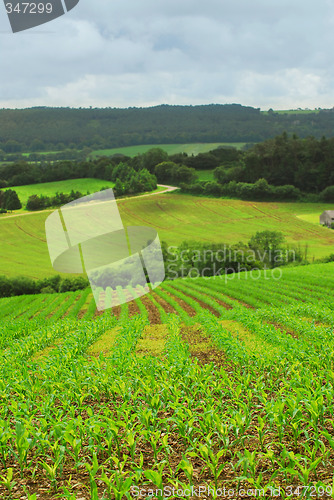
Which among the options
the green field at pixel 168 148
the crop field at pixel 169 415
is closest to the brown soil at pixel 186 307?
the crop field at pixel 169 415

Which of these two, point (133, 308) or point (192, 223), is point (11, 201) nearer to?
point (192, 223)

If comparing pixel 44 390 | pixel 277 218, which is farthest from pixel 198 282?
pixel 277 218

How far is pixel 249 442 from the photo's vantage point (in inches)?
196

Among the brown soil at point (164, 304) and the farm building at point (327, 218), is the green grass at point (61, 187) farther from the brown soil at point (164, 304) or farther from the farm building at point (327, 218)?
the brown soil at point (164, 304)

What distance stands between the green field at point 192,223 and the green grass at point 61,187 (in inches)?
564

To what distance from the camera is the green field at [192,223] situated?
71.7 m

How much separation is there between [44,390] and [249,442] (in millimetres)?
4498

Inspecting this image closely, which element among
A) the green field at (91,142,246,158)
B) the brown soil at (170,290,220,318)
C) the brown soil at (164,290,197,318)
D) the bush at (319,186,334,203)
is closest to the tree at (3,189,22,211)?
the green field at (91,142,246,158)

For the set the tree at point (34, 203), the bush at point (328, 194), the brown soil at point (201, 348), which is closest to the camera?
the brown soil at point (201, 348)

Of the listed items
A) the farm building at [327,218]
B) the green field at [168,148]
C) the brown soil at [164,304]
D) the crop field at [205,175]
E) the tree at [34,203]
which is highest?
the green field at [168,148]

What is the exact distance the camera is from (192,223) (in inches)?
3531

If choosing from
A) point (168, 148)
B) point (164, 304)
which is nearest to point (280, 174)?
point (168, 148)

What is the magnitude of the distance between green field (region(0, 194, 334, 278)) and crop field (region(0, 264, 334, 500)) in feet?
→ 187

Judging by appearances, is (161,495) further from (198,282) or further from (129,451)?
(198,282)
